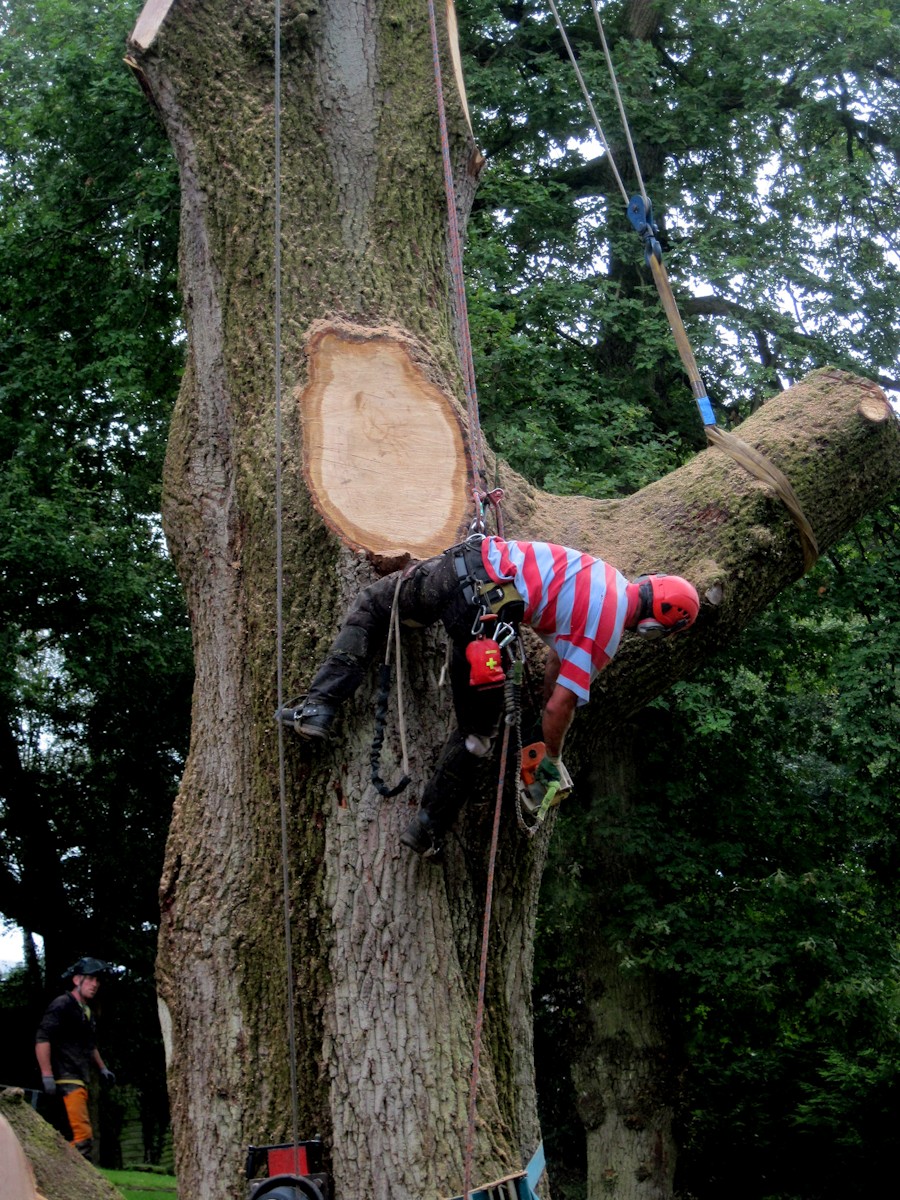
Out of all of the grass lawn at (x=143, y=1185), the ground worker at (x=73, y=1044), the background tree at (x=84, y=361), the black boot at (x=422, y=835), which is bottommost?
the grass lawn at (x=143, y=1185)

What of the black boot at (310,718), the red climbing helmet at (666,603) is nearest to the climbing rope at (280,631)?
the black boot at (310,718)

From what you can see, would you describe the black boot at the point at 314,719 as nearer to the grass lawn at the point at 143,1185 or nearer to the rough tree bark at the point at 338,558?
the rough tree bark at the point at 338,558

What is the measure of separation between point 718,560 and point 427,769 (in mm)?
1347

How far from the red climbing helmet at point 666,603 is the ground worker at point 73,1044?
498 cm

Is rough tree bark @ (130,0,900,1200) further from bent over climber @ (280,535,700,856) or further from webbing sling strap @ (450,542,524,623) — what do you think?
webbing sling strap @ (450,542,524,623)

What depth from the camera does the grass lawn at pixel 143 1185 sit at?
11.5 meters

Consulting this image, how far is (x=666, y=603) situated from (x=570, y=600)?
13.0 inches

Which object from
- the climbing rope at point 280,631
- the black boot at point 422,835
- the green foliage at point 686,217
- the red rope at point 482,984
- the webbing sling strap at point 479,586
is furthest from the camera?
the green foliage at point 686,217

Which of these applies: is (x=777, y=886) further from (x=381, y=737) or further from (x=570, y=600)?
(x=381, y=737)

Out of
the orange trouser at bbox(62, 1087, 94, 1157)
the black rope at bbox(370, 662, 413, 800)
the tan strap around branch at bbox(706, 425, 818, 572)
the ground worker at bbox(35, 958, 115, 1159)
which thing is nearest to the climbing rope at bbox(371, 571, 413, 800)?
the black rope at bbox(370, 662, 413, 800)

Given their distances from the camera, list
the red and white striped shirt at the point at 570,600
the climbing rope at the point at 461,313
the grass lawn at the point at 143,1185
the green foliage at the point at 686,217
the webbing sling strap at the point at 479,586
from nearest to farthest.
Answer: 1. the webbing sling strap at the point at 479,586
2. the red and white striped shirt at the point at 570,600
3. the climbing rope at the point at 461,313
4. the green foliage at the point at 686,217
5. the grass lawn at the point at 143,1185

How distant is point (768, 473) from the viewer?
475cm

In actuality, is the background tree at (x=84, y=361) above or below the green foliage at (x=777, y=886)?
above

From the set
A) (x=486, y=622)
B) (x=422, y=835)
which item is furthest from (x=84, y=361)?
(x=422, y=835)
